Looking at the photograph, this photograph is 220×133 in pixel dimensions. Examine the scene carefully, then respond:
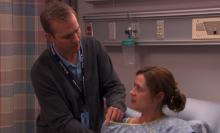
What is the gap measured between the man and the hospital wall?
26.3 inches

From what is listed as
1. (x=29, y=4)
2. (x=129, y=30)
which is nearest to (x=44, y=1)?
(x=29, y=4)

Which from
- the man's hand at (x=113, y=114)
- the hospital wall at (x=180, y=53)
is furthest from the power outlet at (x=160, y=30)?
the man's hand at (x=113, y=114)

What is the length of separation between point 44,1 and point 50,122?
1.19 meters

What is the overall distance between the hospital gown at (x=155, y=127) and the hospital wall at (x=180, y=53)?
2.47ft

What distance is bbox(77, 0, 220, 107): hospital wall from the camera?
195 cm

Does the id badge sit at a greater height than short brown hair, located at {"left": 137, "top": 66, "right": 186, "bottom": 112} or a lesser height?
lesser

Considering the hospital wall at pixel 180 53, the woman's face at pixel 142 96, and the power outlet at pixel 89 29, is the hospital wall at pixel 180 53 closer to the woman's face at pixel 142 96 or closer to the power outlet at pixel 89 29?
the power outlet at pixel 89 29

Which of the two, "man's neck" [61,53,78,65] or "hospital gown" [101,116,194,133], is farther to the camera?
"man's neck" [61,53,78,65]

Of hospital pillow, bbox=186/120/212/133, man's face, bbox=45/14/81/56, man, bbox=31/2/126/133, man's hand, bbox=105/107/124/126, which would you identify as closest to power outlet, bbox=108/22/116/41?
man, bbox=31/2/126/133

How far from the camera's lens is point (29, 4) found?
2.11 m

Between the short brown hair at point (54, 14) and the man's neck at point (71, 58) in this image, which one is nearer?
the short brown hair at point (54, 14)

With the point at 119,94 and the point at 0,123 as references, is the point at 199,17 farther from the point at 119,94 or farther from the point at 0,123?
the point at 0,123

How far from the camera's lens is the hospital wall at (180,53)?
1949 millimetres

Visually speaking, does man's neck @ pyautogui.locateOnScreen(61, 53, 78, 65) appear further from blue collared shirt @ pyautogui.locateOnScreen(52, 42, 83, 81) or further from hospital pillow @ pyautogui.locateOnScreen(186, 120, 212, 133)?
hospital pillow @ pyautogui.locateOnScreen(186, 120, 212, 133)
